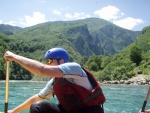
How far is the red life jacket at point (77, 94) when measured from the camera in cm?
352

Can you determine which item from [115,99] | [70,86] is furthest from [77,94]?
[115,99]

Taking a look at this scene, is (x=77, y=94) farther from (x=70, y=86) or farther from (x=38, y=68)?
(x=38, y=68)

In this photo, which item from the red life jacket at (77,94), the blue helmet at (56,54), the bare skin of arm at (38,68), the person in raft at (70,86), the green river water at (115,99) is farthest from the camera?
the green river water at (115,99)

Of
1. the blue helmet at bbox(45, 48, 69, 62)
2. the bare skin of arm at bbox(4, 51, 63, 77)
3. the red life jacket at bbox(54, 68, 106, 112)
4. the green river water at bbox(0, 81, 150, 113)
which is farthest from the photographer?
the green river water at bbox(0, 81, 150, 113)

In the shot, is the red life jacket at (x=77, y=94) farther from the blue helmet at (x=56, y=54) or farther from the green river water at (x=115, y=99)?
the green river water at (x=115, y=99)

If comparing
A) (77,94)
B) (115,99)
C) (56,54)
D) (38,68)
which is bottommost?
(115,99)

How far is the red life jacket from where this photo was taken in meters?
3.52

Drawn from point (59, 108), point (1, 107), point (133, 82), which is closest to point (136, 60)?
point (133, 82)

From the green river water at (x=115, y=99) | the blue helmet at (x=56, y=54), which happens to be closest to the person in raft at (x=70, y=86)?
the blue helmet at (x=56, y=54)

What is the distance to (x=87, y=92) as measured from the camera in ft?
11.5

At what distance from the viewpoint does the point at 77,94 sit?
354 cm

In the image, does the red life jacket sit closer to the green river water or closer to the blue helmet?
the blue helmet

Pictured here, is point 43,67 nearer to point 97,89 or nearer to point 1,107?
point 97,89

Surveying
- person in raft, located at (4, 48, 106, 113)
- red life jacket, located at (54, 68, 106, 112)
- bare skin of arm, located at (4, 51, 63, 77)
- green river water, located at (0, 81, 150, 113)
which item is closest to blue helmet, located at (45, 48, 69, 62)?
person in raft, located at (4, 48, 106, 113)
